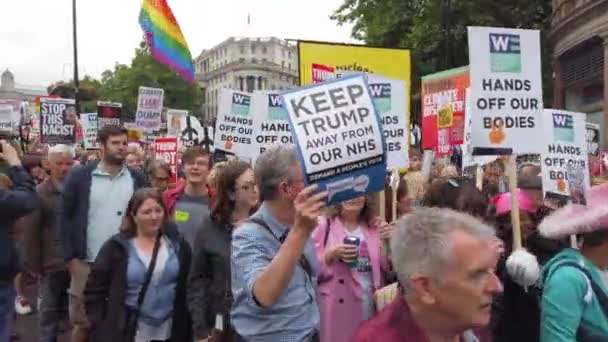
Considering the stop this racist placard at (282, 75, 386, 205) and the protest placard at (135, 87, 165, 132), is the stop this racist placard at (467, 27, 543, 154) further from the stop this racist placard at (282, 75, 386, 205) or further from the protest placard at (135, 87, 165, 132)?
the protest placard at (135, 87, 165, 132)

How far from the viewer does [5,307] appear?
469cm

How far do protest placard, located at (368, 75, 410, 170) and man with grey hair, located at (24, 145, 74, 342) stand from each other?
293 cm

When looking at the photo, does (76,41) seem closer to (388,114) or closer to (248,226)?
(388,114)

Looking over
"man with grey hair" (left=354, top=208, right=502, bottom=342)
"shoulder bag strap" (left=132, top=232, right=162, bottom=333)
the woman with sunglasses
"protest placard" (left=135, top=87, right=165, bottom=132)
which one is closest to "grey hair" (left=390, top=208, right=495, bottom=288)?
"man with grey hair" (left=354, top=208, right=502, bottom=342)

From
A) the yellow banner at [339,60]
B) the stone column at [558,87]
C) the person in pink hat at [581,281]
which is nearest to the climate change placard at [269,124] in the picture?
the yellow banner at [339,60]

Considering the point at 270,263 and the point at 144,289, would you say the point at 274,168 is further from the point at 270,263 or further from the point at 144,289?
the point at 144,289

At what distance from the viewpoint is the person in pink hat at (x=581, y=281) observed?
285 centimetres

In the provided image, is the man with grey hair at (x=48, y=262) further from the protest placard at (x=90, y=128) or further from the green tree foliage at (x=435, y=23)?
the green tree foliage at (x=435, y=23)

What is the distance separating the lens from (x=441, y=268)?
83.9 inches

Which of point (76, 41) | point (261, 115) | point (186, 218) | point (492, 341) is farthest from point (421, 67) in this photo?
point (492, 341)

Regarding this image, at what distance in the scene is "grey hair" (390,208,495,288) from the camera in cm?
214

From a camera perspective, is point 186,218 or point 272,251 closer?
point 272,251

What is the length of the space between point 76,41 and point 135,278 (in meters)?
25.2

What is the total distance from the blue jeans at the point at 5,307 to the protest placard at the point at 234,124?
4.07 meters
